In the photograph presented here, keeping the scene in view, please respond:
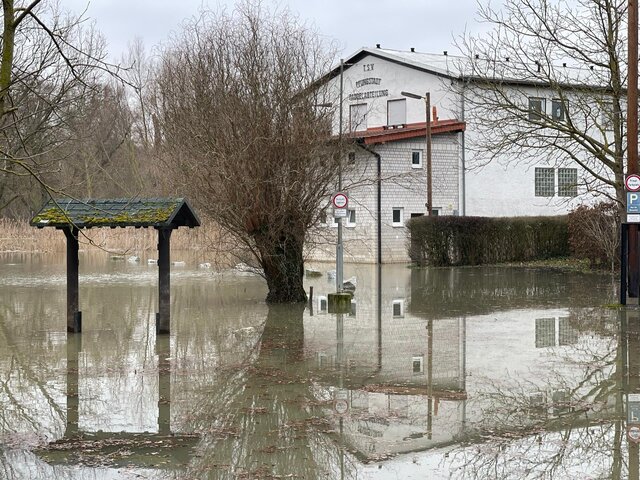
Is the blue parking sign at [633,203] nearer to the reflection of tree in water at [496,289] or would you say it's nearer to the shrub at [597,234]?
the reflection of tree in water at [496,289]

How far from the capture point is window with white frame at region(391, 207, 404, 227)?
38188mm

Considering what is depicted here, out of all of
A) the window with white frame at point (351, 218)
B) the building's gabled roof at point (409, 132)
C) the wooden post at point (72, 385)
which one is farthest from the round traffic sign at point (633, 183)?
the window with white frame at point (351, 218)

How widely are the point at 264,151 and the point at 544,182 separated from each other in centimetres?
2688

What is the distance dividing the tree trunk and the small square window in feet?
23.3

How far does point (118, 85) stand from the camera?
57406mm

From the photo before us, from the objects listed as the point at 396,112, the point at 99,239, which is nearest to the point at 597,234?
the point at 396,112

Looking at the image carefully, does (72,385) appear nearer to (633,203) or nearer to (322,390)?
(322,390)

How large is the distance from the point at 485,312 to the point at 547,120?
628cm

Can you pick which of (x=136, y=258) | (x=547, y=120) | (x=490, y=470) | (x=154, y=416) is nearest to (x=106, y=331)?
(x=154, y=416)

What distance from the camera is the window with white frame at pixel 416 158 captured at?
3881 cm

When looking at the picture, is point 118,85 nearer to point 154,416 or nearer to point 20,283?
point 20,283

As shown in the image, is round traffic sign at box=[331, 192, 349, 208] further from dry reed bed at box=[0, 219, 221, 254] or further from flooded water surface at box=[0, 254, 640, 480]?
dry reed bed at box=[0, 219, 221, 254]

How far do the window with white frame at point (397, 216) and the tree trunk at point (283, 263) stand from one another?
17.7 m

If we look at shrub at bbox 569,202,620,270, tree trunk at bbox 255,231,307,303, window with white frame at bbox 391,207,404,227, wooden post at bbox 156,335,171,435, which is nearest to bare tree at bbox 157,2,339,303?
tree trunk at bbox 255,231,307,303
